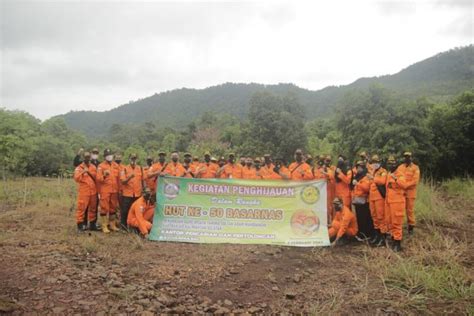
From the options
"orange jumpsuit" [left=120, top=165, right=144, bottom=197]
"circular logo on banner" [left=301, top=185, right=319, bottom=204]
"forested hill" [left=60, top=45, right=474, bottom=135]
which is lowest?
"circular logo on banner" [left=301, top=185, right=319, bottom=204]

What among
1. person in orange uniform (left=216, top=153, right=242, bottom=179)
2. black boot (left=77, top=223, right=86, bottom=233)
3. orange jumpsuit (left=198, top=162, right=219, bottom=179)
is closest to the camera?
black boot (left=77, top=223, right=86, bottom=233)

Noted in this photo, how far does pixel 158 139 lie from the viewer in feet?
166

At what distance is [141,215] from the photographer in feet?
23.8

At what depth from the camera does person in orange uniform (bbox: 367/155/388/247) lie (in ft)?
22.7

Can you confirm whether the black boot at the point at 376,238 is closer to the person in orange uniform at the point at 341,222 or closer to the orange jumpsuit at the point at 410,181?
the person in orange uniform at the point at 341,222

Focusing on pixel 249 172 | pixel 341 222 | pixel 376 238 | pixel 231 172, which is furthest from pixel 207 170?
pixel 376 238

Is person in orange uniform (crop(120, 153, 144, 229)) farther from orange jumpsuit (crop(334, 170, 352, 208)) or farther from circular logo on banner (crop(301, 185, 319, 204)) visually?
orange jumpsuit (crop(334, 170, 352, 208))

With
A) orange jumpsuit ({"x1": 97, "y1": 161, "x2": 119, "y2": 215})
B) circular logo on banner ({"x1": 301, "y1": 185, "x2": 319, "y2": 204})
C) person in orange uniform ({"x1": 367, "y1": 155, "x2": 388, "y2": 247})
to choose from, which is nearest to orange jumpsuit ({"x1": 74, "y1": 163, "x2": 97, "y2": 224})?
orange jumpsuit ({"x1": 97, "y1": 161, "x2": 119, "y2": 215})

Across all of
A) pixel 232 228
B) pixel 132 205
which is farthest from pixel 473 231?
pixel 132 205

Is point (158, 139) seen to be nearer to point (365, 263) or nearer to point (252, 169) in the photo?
point (252, 169)

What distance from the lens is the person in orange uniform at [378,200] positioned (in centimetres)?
693

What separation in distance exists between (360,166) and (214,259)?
3.56 m

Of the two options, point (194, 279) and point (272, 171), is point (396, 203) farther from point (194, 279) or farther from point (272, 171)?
point (194, 279)

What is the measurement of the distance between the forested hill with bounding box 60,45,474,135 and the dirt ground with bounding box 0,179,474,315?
141ft
